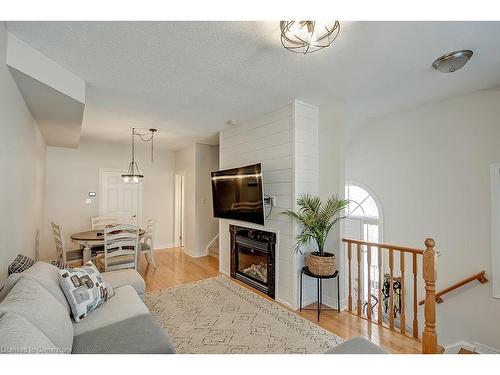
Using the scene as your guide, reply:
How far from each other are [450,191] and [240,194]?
292cm

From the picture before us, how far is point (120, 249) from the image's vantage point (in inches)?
138

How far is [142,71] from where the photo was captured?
7.30 ft

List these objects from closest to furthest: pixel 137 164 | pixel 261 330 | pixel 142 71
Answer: pixel 142 71 < pixel 261 330 < pixel 137 164

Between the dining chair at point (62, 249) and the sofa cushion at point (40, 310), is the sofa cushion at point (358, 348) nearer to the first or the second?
the sofa cushion at point (40, 310)

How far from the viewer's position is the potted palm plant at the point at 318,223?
2.72 metres

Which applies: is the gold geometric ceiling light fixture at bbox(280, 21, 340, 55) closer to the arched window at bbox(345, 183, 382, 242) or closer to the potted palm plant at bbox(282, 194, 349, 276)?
the potted palm plant at bbox(282, 194, 349, 276)

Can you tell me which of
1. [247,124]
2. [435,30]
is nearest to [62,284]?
[247,124]

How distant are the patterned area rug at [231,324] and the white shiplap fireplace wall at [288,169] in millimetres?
426

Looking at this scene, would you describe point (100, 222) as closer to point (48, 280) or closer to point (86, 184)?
point (86, 184)

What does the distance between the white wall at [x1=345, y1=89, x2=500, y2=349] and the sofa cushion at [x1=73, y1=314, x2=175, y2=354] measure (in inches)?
145

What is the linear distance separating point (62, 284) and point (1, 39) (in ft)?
5.76

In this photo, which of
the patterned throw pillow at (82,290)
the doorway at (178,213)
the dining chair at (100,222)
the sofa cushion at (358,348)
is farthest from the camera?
the doorway at (178,213)

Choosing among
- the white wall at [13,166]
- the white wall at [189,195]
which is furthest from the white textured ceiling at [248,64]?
the white wall at [189,195]
